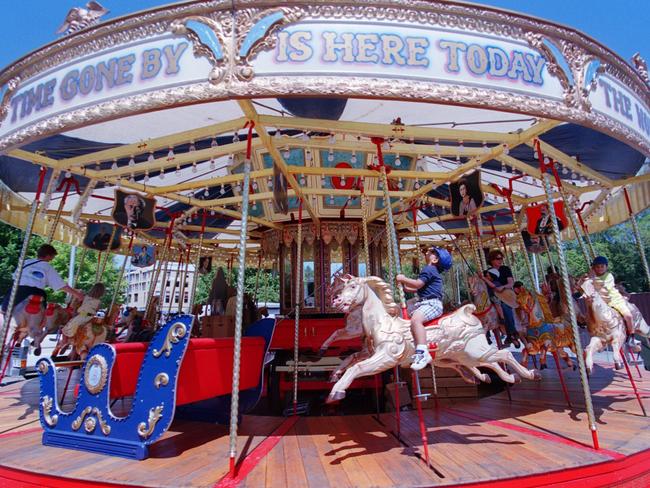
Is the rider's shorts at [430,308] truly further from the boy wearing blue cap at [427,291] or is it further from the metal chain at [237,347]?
the metal chain at [237,347]

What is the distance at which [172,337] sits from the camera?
3.64 m

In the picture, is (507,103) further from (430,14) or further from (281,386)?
(281,386)

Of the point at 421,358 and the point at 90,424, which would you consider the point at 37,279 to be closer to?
the point at 90,424

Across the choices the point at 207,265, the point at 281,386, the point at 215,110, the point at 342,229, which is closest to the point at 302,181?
the point at 342,229

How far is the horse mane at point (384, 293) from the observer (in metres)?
3.89

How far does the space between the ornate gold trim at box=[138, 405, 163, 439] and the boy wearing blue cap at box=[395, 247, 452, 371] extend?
2.18m

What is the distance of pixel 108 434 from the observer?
11.6 feet

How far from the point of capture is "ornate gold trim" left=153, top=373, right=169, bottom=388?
347 cm

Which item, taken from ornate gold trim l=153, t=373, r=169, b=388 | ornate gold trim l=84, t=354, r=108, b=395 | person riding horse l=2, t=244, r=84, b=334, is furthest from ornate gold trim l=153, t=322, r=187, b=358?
person riding horse l=2, t=244, r=84, b=334

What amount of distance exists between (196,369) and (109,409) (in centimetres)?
76

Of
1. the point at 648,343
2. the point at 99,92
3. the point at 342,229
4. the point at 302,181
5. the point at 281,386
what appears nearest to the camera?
the point at 99,92

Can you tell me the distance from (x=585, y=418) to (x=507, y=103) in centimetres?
351

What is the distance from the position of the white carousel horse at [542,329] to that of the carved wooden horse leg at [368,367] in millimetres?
2781

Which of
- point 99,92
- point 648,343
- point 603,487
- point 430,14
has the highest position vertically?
point 430,14
